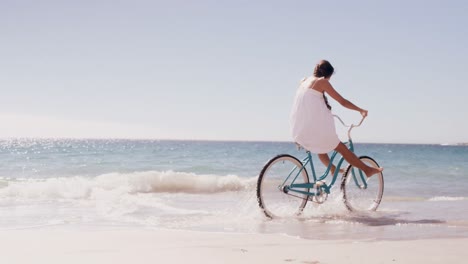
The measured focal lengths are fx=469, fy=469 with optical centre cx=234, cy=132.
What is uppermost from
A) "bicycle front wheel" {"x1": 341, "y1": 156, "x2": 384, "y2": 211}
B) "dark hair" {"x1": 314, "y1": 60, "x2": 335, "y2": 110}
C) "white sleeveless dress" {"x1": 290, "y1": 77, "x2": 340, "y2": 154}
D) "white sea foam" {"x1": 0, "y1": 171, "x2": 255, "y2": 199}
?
"dark hair" {"x1": 314, "y1": 60, "x2": 335, "y2": 110}

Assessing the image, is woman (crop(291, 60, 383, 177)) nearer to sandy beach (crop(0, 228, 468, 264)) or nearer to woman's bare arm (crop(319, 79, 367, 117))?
woman's bare arm (crop(319, 79, 367, 117))

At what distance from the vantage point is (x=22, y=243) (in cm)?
432

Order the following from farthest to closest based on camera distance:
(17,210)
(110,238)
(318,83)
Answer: (17,210), (318,83), (110,238)

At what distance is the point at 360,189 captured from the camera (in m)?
7.32

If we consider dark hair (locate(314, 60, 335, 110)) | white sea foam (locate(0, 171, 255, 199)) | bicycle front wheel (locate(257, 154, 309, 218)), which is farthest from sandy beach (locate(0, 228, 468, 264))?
white sea foam (locate(0, 171, 255, 199))

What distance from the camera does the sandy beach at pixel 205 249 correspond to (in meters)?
3.75

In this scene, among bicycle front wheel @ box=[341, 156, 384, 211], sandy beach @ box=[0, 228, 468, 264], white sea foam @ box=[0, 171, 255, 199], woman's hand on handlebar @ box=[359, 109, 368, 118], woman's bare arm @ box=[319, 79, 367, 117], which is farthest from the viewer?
white sea foam @ box=[0, 171, 255, 199]

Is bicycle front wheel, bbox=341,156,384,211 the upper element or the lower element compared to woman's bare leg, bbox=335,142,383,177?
lower

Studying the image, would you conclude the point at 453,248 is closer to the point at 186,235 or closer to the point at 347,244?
the point at 347,244

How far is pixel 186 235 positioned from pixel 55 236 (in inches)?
52.0

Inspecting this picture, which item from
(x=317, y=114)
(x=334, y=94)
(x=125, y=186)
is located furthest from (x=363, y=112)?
(x=125, y=186)

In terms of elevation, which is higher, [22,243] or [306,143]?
[306,143]

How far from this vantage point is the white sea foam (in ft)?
33.7

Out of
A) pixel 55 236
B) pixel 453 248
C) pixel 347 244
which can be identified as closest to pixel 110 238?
pixel 55 236
